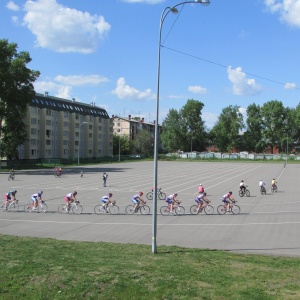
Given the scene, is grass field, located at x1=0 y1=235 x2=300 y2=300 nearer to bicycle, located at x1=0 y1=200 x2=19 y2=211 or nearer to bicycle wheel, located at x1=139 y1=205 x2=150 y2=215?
bicycle wheel, located at x1=139 y1=205 x2=150 y2=215

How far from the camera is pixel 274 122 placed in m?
126

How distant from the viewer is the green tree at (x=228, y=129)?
428 feet

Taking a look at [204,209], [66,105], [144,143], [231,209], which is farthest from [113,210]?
[144,143]

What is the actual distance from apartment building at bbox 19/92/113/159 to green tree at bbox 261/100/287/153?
159 ft

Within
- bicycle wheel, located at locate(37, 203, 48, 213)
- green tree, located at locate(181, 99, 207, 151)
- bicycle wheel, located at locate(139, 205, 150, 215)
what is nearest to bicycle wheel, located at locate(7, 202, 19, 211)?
bicycle wheel, located at locate(37, 203, 48, 213)

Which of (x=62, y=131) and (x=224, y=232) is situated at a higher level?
(x=62, y=131)

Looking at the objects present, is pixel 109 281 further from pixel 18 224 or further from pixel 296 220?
pixel 296 220

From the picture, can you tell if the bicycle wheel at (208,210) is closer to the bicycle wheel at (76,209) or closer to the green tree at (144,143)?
the bicycle wheel at (76,209)

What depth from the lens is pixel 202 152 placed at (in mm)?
130000

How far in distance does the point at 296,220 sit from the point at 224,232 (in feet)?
16.1

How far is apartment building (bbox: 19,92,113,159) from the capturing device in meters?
87.8

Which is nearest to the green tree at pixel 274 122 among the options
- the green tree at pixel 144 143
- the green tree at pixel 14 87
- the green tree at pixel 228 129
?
the green tree at pixel 228 129

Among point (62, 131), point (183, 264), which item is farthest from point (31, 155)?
point (183, 264)

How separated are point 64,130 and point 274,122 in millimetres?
65444
